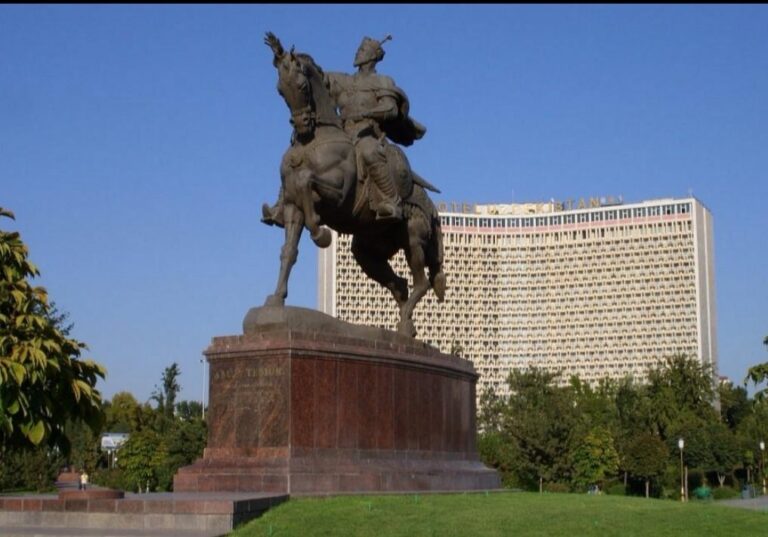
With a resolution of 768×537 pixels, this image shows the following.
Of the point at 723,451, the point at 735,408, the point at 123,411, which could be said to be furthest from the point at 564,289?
the point at 723,451

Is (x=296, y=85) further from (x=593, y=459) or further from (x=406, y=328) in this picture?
(x=593, y=459)

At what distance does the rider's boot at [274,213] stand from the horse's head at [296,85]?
1090 millimetres

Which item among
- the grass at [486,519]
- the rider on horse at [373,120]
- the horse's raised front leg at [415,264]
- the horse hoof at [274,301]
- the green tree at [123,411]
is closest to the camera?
A: the grass at [486,519]

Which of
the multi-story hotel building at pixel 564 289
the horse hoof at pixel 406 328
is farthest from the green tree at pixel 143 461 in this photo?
the multi-story hotel building at pixel 564 289

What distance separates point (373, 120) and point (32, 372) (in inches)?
281

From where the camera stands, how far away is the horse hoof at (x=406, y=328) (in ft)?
60.2

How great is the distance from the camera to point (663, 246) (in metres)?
120

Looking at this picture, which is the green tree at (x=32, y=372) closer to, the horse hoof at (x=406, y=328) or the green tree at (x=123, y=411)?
the horse hoof at (x=406, y=328)

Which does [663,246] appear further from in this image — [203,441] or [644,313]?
[203,441]

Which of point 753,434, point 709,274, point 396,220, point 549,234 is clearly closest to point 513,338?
point 549,234

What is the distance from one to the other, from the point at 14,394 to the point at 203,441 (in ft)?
87.1

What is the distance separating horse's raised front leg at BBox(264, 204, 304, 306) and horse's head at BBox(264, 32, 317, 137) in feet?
4.04

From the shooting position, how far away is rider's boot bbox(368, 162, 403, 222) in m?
17.3

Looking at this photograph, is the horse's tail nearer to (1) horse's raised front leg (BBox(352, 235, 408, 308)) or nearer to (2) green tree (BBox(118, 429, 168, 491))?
(1) horse's raised front leg (BBox(352, 235, 408, 308))
